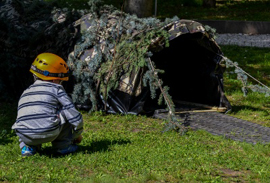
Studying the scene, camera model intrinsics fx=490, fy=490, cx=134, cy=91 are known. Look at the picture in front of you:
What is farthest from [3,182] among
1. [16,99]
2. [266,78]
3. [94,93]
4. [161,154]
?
[266,78]

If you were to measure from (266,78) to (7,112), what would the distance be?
5679mm

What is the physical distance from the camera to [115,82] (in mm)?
7625

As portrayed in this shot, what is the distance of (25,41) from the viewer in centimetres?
845

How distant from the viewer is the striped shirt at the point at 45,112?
205 inches

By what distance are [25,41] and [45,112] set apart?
3512 millimetres

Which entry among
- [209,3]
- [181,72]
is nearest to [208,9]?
[209,3]

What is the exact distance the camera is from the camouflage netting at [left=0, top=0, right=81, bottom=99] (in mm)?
8383

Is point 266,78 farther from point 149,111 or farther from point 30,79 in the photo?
point 30,79

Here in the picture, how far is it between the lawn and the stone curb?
988 cm

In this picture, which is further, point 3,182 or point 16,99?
point 16,99

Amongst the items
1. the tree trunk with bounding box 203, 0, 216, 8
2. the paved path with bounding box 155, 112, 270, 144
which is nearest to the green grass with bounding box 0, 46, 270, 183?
the paved path with bounding box 155, 112, 270, 144

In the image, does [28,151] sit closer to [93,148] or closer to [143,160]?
[93,148]

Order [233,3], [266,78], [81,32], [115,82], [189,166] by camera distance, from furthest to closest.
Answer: [233,3]
[266,78]
[81,32]
[115,82]
[189,166]

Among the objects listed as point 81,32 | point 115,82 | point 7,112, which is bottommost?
point 7,112
